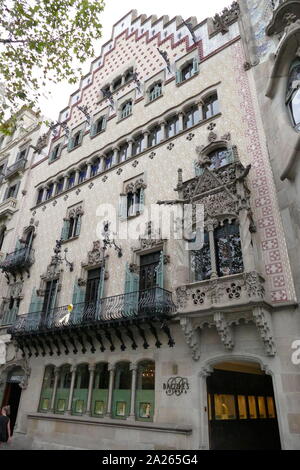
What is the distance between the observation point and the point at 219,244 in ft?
38.7

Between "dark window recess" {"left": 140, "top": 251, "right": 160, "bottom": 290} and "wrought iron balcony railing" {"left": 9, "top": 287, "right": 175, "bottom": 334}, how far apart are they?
557mm

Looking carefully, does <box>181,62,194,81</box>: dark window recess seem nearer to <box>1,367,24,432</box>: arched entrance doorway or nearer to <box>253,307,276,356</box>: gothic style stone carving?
<box>253,307,276,356</box>: gothic style stone carving

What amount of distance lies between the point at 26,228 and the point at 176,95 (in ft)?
43.5

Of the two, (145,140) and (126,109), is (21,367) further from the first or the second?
(126,109)

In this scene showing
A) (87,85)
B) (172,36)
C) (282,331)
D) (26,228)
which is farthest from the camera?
(87,85)

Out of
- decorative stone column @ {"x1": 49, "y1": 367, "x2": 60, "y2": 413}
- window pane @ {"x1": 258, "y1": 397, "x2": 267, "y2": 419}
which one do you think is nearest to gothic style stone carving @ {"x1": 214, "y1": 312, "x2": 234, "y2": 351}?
window pane @ {"x1": 258, "y1": 397, "x2": 267, "y2": 419}

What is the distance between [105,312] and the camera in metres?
13.7

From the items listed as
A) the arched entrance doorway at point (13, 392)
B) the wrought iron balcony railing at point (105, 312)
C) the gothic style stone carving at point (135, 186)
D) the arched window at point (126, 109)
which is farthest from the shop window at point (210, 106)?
the arched entrance doorway at point (13, 392)

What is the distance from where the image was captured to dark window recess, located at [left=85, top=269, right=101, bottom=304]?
15.3 meters

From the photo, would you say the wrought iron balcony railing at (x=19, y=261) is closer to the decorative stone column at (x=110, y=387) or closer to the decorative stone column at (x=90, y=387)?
the decorative stone column at (x=90, y=387)

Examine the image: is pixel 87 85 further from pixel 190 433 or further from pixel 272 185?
pixel 190 433

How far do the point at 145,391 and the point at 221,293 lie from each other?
4810mm

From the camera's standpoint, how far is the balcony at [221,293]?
958 cm

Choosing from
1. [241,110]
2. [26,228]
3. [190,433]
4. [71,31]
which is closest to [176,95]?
[241,110]
